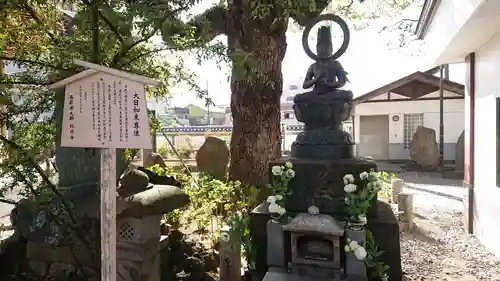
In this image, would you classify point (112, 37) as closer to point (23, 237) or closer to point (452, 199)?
point (23, 237)

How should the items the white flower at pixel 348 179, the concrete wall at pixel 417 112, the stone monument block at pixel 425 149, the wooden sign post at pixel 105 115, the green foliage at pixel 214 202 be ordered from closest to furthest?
the wooden sign post at pixel 105 115 → the white flower at pixel 348 179 → the green foliage at pixel 214 202 → the stone monument block at pixel 425 149 → the concrete wall at pixel 417 112

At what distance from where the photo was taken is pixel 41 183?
10.4ft

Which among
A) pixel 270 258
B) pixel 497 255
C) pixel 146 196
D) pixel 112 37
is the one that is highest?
pixel 112 37

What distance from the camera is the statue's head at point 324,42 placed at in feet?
12.2

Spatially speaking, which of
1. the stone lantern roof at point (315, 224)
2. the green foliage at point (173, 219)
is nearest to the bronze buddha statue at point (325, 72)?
the stone lantern roof at point (315, 224)

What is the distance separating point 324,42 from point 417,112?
46.6 ft

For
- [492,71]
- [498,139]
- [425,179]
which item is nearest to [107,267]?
[498,139]

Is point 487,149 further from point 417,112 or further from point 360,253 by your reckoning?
point 417,112

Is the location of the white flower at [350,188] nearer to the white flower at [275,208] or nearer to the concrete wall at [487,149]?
the white flower at [275,208]

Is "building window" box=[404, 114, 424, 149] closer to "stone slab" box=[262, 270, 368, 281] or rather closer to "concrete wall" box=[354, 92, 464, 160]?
"concrete wall" box=[354, 92, 464, 160]

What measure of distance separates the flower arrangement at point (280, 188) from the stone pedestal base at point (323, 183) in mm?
110

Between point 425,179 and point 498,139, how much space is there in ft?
26.6

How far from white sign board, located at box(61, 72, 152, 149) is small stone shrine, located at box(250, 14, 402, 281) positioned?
5.76 ft

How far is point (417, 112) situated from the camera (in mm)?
16141
